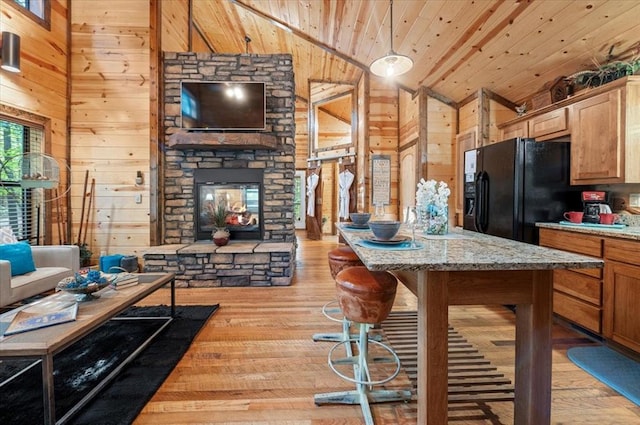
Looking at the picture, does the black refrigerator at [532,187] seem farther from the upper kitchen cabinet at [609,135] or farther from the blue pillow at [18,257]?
the blue pillow at [18,257]

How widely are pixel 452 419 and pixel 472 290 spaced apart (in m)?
0.81

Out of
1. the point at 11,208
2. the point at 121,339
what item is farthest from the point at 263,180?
the point at 11,208

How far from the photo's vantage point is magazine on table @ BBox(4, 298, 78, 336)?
151 centimetres

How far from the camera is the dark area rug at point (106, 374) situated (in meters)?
1.56

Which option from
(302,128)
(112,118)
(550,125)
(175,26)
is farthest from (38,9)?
(550,125)

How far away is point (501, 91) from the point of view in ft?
13.4

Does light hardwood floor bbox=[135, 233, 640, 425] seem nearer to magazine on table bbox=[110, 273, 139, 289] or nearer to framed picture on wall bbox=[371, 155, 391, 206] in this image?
magazine on table bbox=[110, 273, 139, 289]

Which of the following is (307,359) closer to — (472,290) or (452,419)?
(452,419)

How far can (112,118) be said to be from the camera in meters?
4.16

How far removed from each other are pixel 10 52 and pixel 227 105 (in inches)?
86.4

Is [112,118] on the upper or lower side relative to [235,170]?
upper

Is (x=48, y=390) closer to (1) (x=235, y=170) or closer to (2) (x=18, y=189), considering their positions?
(1) (x=235, y=170)

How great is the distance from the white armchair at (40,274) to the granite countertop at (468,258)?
2.89 metres

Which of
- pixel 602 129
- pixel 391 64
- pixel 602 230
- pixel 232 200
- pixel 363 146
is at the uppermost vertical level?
pixel 391 64
